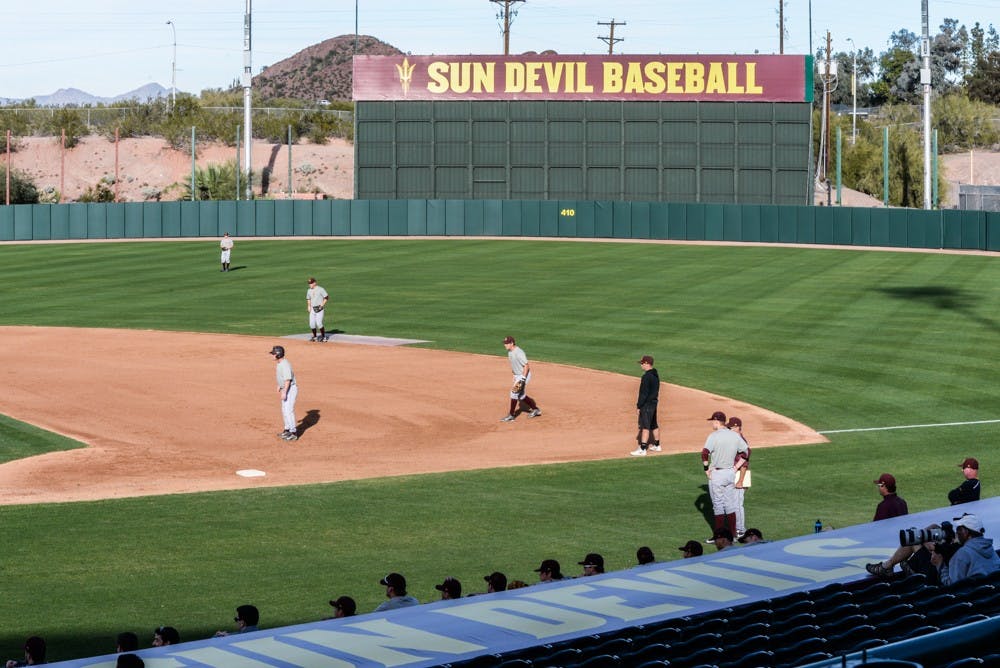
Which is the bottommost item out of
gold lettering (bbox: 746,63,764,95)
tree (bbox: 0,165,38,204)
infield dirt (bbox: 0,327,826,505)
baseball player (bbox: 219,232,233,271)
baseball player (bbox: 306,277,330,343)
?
infield dirt (bbox: 0,327,826,505)

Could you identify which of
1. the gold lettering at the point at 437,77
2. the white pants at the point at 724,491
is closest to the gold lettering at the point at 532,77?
the gold lettering at the point at 437,77

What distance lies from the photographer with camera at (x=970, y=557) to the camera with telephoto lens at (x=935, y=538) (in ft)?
0.40

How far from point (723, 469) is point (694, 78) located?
45549mm

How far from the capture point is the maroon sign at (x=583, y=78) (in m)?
59.2

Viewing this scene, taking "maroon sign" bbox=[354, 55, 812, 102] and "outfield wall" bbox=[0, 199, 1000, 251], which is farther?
"outfield wall" bbox=[0, 199, 1000, 251]

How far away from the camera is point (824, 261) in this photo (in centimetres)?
5153

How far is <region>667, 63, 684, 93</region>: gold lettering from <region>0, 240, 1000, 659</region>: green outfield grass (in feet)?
24.5

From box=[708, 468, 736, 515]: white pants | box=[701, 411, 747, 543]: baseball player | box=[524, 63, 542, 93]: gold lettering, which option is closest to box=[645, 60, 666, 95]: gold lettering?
box=[524, 63, 542, 93]: gold lettering

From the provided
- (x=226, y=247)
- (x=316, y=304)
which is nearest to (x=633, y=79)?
(x=226, y=247)

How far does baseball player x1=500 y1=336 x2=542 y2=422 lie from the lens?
930 inches

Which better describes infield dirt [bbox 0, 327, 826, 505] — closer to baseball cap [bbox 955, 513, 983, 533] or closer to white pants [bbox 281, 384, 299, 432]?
white pants [bbox 281, 384, 299, 432]

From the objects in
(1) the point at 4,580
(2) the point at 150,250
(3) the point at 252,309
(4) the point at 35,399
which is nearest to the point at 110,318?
(3) the point at 252,309

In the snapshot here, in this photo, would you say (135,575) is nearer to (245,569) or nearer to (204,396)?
(245,569)

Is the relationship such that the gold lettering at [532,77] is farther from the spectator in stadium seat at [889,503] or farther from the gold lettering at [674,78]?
the spectator in stadium seat at [889,503]
